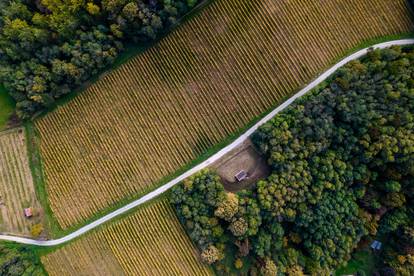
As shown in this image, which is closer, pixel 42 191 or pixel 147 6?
pixel 147 6

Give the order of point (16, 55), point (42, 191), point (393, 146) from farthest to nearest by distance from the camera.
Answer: point (42, 191) → point (16, 55) → point (393, 146)

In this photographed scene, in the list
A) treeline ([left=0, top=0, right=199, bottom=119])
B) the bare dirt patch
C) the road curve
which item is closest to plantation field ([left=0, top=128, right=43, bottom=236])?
the road curve

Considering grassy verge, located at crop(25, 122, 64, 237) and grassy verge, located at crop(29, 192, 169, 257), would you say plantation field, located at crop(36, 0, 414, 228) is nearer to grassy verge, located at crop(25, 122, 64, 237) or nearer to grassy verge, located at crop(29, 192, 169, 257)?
grassy verge, located at crop(25, 122, 64, 237)

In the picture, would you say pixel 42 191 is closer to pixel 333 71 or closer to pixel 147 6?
pixel 147 6

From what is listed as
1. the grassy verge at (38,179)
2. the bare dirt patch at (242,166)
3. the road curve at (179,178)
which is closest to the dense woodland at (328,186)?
the bare dirt patch at (242,166)

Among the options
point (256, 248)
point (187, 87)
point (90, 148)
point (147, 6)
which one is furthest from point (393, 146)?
point (90, 148)

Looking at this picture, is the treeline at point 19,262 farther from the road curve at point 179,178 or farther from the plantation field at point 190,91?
the plantation field at point 190,91
